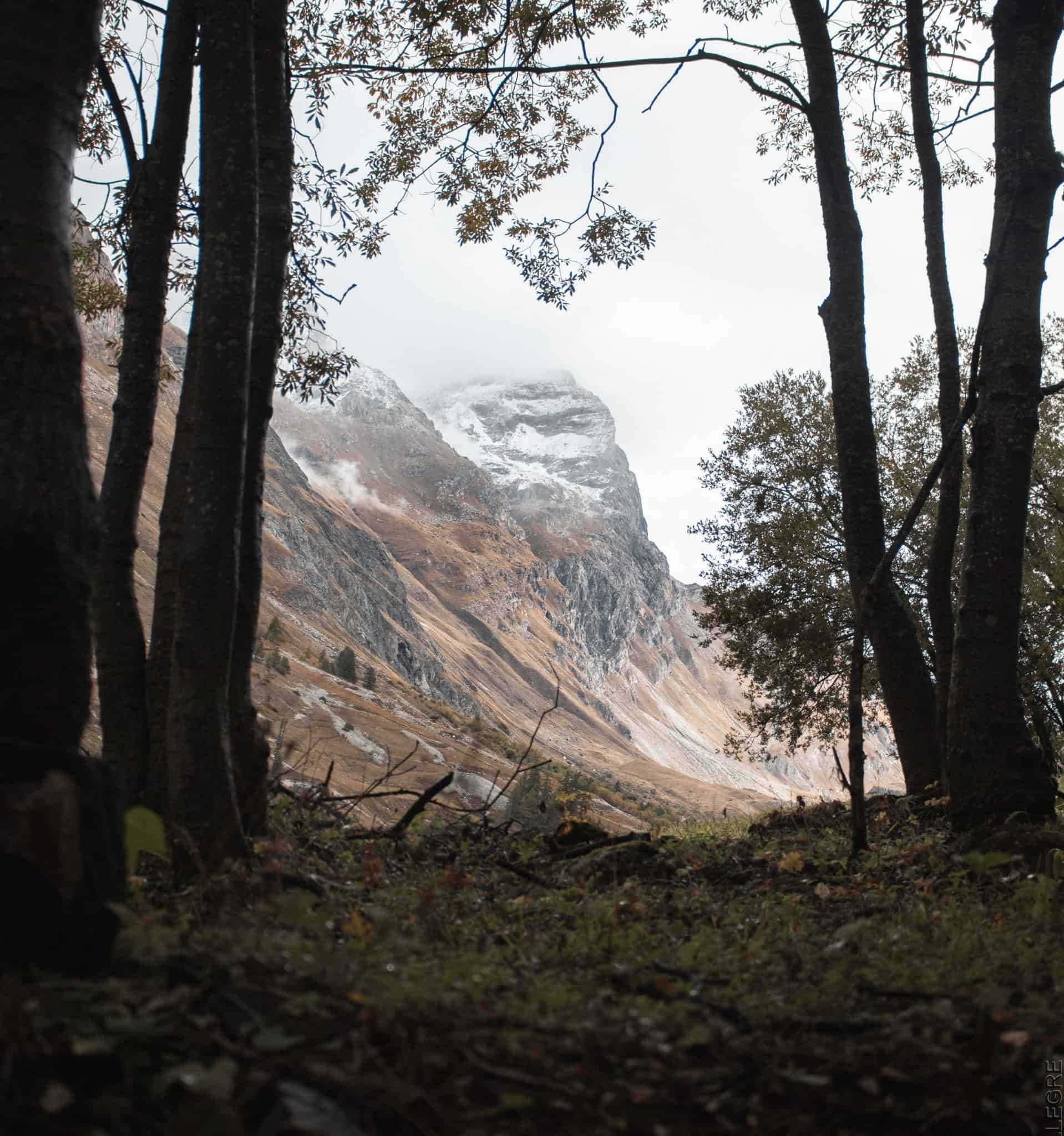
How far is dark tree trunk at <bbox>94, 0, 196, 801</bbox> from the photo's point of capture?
508 centimetres

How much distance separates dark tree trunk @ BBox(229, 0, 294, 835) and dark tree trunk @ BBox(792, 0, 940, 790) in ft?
17.2

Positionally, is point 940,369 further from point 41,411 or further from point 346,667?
point 346,667

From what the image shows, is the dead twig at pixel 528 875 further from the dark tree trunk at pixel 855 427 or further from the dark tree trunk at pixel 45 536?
the dark tree trunk at pixel 855 427

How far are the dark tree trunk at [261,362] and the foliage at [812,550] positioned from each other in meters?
12.7

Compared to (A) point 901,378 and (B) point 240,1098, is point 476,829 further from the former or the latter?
(A) point 901,378

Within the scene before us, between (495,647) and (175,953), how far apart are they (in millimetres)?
172900

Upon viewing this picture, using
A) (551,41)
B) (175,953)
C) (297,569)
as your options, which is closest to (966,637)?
(175,953)

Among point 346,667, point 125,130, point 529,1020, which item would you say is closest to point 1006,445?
point 529,1020

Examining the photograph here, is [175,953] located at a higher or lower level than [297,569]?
lower

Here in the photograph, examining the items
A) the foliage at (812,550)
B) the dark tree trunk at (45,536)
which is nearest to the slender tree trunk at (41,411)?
the dark tree trunk at (45,536)

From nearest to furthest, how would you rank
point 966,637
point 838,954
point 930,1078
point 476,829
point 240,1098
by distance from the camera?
point 240,1098
point 930,1078
point 838,954
point 966,637
point 476,829

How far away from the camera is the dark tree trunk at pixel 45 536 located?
2.39 m

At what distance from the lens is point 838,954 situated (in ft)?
11.7

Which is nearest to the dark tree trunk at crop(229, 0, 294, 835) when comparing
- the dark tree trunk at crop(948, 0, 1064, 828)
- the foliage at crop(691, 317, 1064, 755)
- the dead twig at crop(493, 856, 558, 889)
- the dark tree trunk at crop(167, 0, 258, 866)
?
the dark tree trunk at crop(167, 0, 258, 866)
